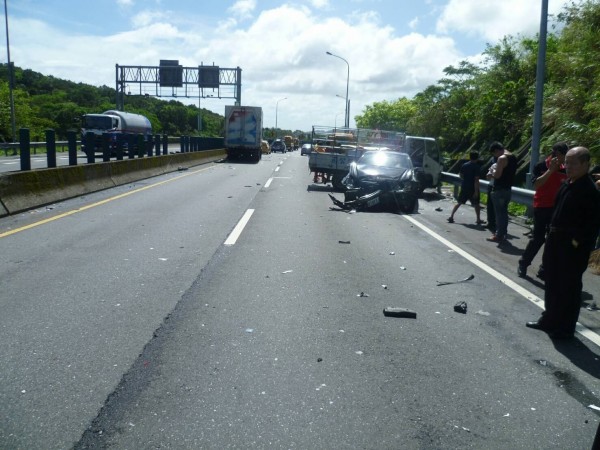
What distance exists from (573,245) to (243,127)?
38.2m

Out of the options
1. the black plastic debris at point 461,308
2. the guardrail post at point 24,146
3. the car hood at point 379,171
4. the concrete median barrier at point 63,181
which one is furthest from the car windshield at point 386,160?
the black plastic debris at point 461,308

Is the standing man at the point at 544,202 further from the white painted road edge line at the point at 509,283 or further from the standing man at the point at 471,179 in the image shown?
the standing man at the point at 471,179

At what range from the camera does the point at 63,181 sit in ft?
52.4

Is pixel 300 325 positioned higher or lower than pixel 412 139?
lower

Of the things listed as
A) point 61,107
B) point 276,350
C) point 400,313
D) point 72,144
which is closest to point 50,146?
point 72,144

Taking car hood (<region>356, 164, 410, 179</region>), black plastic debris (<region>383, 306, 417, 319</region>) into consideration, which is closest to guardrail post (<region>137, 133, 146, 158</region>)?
car hood (<region>356, 164, 410, 179</region>)

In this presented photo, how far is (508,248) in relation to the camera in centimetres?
1120

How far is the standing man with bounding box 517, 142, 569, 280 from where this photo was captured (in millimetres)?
8469

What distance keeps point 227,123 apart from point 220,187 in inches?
865

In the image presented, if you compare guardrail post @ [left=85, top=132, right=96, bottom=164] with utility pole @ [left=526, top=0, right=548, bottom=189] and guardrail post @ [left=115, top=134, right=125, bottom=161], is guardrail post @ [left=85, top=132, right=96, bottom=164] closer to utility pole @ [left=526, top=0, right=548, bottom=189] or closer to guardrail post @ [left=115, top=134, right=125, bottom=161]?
guardrail post @ [left=115, top=134, right=125, bottom=161]

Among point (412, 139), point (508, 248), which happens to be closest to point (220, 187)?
point (412, 139)

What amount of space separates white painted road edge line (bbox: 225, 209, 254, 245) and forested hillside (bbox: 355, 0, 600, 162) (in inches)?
290

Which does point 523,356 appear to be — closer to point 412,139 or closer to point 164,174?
point 412,139

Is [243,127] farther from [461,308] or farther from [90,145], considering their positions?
[461,308]
